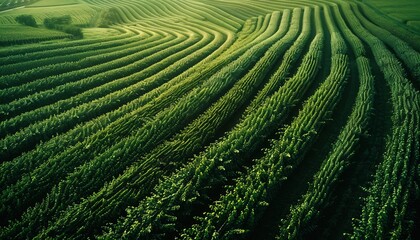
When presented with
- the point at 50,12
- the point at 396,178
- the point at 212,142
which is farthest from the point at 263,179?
the point at 50,12

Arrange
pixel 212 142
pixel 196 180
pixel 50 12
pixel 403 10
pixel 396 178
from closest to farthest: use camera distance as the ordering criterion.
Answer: pixel 396 178
pixel 196 180
pixel 212 142
pixel 403 10
pixel 50 12

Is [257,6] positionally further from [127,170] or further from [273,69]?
[127,170]

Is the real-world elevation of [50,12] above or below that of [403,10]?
below

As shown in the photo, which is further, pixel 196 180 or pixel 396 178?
pixel 196 180

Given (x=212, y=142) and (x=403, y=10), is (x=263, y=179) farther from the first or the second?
(x=403, y=10)

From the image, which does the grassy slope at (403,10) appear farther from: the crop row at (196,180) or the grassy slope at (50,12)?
the grassy slope at (50,12)

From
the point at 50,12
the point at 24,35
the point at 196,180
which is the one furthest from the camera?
the point at 50,12

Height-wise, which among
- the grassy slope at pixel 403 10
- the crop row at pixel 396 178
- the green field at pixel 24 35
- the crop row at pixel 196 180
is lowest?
the green field at pixel 24 35

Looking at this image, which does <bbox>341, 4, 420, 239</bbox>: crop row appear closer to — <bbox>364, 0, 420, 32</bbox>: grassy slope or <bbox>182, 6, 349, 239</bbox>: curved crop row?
<bbox>182, 6, 349, 239</bbox>: curved crop row

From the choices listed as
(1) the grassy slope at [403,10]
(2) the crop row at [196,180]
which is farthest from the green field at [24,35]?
(1) the grassy slope at [403,10]

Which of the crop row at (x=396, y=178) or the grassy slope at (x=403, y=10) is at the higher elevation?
the grassy slope at (x=403, y=10)
